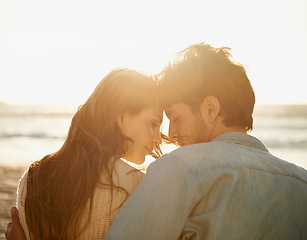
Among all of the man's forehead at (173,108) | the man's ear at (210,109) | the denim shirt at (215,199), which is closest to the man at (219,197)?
the denim shirt at (215,199)

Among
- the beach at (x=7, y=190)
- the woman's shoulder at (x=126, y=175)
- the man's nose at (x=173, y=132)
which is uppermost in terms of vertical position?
the man's nose at (x=173, y=132)

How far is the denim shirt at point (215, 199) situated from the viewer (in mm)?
1506

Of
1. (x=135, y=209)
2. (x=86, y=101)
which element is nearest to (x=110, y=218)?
(x=135, y=209)

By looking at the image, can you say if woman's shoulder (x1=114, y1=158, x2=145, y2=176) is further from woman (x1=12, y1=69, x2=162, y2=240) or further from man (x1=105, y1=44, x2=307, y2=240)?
man (x1=105, y1=44, x2=307, y2=240)

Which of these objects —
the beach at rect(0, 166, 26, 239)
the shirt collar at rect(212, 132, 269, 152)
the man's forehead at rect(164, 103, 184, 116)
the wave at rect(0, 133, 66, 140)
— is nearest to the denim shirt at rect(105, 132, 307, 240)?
the shirt collar at rect(212, 132, 269, 152)

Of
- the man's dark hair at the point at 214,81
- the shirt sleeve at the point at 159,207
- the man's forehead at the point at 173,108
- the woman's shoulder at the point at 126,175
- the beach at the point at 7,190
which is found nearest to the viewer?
the shirt sleeve at the point at 159,207

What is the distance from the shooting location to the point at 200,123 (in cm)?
234

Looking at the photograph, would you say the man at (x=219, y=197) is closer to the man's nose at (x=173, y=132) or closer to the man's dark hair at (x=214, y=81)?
the man's dark hair at (x=214, y=81)

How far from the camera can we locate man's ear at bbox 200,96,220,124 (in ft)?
7.50

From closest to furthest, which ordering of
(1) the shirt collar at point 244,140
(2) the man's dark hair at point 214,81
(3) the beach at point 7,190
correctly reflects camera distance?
(1) the shirt collar at point 244,140
(2) the man's dark hair at point 214,81
(3) the beach at point 7,190

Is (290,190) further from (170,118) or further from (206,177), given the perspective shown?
(170,118)

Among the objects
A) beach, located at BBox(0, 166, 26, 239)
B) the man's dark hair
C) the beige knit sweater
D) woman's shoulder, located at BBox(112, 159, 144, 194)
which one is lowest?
beach, located at BBox(0, 166, 26, 239)

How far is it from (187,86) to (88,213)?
1.09m

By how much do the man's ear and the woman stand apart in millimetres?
452
